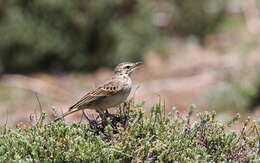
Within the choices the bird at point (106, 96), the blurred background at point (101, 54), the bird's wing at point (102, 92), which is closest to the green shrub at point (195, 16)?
the blurred background at point (101, 54)

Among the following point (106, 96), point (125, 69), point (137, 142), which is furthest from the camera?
point (125, 69)

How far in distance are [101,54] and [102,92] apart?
10.2m

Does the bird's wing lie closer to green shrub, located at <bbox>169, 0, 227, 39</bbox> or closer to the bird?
the bird

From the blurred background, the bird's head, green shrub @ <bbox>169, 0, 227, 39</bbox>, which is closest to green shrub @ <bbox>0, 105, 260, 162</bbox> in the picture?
the bird's head

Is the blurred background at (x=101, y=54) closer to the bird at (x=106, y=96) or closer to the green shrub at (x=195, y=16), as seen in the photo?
the green shrub at (x=195, y=16)

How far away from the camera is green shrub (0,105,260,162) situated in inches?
206

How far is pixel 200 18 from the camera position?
2039 cm

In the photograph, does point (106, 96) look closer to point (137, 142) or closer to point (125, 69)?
point (125, 69)

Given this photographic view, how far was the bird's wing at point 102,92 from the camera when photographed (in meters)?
7.41

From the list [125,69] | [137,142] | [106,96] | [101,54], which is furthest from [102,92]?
[101,54]

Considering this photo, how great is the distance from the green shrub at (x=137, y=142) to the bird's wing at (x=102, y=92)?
1334mm

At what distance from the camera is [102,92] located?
25.1 ft

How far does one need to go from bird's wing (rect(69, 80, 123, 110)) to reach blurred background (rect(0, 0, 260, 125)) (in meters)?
6.15

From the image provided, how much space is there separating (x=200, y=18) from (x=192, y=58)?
192 cm
